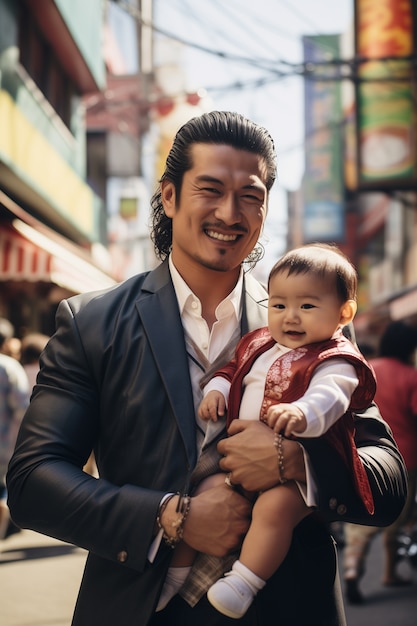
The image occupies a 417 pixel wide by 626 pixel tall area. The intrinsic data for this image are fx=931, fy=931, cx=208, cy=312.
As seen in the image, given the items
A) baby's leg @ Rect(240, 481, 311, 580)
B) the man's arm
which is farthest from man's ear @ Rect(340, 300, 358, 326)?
baby's leg @ Rect(240, 481, 311, 580)

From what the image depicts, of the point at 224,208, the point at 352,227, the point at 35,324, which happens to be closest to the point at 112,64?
the point at 35,324

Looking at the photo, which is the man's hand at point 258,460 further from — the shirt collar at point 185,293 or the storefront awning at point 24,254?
the storefront awning at point 24,254

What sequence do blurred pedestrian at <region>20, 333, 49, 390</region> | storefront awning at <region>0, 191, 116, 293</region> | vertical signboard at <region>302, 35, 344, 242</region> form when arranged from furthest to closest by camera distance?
vertical signboard at <region>302, 35, 344, 242</region>
storefront awning at <region>0, 191, 116, 293</region>
blurred pedestrian at <region>20, 333, 49, 390</region>

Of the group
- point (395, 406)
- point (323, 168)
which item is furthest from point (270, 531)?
point (323, 168)

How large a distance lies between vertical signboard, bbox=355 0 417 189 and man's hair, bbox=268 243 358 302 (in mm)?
15408

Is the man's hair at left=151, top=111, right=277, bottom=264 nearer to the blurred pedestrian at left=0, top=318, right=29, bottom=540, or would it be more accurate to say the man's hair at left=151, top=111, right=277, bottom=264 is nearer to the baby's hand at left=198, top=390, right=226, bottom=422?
the baby's hand at left=198, top=390, right=226, bottom=422

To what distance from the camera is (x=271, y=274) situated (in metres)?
2.55

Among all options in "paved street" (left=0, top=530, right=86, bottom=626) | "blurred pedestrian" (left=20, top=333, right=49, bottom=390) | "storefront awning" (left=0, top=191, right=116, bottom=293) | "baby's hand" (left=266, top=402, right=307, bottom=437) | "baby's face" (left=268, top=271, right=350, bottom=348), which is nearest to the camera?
"baby's hand" (left=266, top=402, right=307, bottom=437)

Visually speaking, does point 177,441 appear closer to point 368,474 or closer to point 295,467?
point 295,467

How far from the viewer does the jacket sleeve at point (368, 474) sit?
226cm

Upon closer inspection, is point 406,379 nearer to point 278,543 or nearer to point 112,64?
point 278,543

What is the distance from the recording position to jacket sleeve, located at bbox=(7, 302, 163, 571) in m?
2.22

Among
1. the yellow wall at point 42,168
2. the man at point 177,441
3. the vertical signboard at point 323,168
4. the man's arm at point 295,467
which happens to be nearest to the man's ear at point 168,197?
the man at point 177,441

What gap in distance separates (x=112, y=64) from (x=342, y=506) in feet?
78.2
